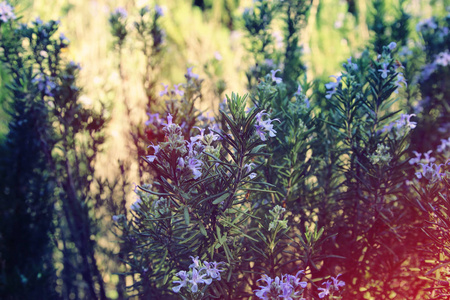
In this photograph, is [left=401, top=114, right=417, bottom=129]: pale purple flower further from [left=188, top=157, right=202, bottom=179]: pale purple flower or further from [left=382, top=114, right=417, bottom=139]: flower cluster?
[left=188, top=157, right=202, bottom=179]: pale purple flower

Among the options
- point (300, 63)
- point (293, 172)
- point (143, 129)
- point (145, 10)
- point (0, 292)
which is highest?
point (145, 10)

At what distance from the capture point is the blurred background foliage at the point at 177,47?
234 cm

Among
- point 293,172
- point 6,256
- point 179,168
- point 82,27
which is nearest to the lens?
point 179,168

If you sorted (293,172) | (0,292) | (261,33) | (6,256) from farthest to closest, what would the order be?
(261,33)
(6,256)
(0,292)
(293,172)

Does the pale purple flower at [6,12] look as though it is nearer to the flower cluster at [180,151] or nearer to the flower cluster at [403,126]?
the flower cluster at [180,151]

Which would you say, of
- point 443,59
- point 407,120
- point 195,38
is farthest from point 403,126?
point 195,38

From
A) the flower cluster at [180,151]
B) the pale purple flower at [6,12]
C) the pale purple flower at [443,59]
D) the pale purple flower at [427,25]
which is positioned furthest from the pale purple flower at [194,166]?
the pale purple flower at [427,25]

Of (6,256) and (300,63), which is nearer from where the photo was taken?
(6,256)

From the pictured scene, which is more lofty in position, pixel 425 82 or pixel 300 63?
pixel 300 63

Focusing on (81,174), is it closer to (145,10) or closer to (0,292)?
(0,292)

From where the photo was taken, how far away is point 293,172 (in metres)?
1.35

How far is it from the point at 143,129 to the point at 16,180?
79 cm

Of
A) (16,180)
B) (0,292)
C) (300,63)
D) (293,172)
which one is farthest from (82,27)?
(293,172)

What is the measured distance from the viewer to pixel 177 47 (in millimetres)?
4043
